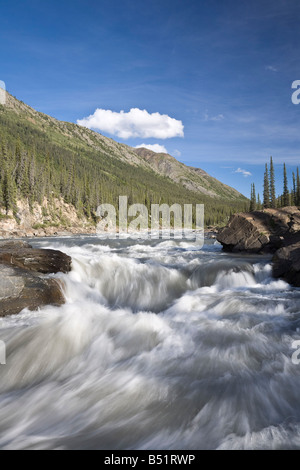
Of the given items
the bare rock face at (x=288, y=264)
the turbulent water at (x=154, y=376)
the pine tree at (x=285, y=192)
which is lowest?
the turbulent water at (x=154, y=376)

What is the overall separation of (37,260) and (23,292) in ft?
10.9

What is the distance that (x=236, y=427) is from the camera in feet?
12.3

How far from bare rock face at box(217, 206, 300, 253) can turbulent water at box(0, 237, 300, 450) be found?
522 inches

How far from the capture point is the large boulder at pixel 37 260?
1021 centimetres

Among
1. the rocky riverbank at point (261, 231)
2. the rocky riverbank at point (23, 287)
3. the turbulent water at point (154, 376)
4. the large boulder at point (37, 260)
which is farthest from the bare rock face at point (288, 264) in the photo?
the large boulder at point (37, 260)

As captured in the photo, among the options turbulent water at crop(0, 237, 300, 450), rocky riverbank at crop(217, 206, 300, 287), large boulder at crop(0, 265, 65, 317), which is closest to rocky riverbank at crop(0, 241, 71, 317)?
large boulder at crop(0, 265, 65, 317)

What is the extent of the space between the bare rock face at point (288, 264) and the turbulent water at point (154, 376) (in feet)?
9.58

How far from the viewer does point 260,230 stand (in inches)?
947

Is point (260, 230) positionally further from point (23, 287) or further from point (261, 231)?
point (23, 287)

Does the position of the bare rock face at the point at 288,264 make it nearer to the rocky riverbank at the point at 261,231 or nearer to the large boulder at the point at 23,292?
the rocky riverbank at the point at 261,231

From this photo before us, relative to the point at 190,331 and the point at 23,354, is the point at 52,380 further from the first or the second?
the point at 190,331

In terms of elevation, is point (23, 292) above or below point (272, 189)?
below

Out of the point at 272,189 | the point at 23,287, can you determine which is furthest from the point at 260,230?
the point at 272,189
